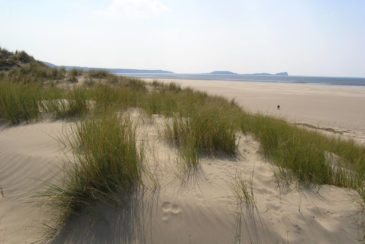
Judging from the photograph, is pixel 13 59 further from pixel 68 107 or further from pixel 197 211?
pixel 197 211

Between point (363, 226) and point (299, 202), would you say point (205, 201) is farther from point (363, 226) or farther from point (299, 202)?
point (363, 226)

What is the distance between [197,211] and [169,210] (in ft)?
0.78

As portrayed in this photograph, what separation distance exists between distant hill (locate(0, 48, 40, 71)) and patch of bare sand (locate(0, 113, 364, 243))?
1614 centimetres

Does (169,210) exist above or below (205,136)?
below

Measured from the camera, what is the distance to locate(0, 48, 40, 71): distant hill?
16.7m

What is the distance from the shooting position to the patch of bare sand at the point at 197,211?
2254 millimetres

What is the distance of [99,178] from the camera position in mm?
2445

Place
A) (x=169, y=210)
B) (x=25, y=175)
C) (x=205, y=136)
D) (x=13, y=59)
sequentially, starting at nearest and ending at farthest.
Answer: (x=169, y=210) < (x=25, y=175) < (x=205, y=136) < (x=13, y=59)

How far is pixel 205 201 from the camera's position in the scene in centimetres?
252

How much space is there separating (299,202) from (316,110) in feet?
40.7

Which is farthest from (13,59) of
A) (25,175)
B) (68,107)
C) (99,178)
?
(99,178)

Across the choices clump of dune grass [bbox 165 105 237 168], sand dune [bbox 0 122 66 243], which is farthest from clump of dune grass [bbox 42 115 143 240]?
clump of dune grass [bbox 165 105 237 168]

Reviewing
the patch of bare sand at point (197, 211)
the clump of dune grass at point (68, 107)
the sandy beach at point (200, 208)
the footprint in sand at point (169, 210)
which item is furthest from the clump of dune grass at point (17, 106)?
the footprint in sand at point (169, 210)

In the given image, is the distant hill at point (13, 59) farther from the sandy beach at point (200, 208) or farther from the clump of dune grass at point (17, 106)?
the sandy beach at point (200, 208)
